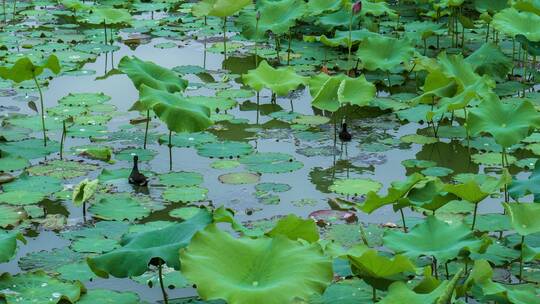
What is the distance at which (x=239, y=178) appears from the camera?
407 cm

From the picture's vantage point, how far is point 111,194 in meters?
3.89

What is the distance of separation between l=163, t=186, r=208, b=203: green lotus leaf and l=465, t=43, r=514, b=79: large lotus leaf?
1.93 m

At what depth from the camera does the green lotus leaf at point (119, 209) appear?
3656 mm

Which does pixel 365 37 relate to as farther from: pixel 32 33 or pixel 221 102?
pixel 32 33

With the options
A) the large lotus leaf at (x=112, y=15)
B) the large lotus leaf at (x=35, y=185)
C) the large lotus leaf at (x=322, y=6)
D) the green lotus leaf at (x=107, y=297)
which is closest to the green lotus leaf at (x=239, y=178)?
the large lotus leaf at (x=35, y=185)

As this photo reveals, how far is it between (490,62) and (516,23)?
0.24m

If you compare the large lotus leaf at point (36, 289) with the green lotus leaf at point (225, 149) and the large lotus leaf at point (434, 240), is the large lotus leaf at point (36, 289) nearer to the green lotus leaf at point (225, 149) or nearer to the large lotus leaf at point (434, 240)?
the large lotus leaf at point (434, 240)

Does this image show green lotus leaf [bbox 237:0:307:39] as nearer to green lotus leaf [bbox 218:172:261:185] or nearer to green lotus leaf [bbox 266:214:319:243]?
green lotus leaf [bbox 218:172:261:185]

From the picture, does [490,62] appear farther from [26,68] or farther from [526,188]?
[26,68]

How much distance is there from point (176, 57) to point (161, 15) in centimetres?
110

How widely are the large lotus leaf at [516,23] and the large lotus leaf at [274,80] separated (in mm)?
1051

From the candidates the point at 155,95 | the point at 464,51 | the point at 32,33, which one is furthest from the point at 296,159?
the point at 32,33

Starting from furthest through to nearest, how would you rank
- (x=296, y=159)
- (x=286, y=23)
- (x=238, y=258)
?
(x=286, y=23)
(x=296, y=159)
(x=238, y=258)

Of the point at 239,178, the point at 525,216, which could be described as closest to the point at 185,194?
the point at 239,178
